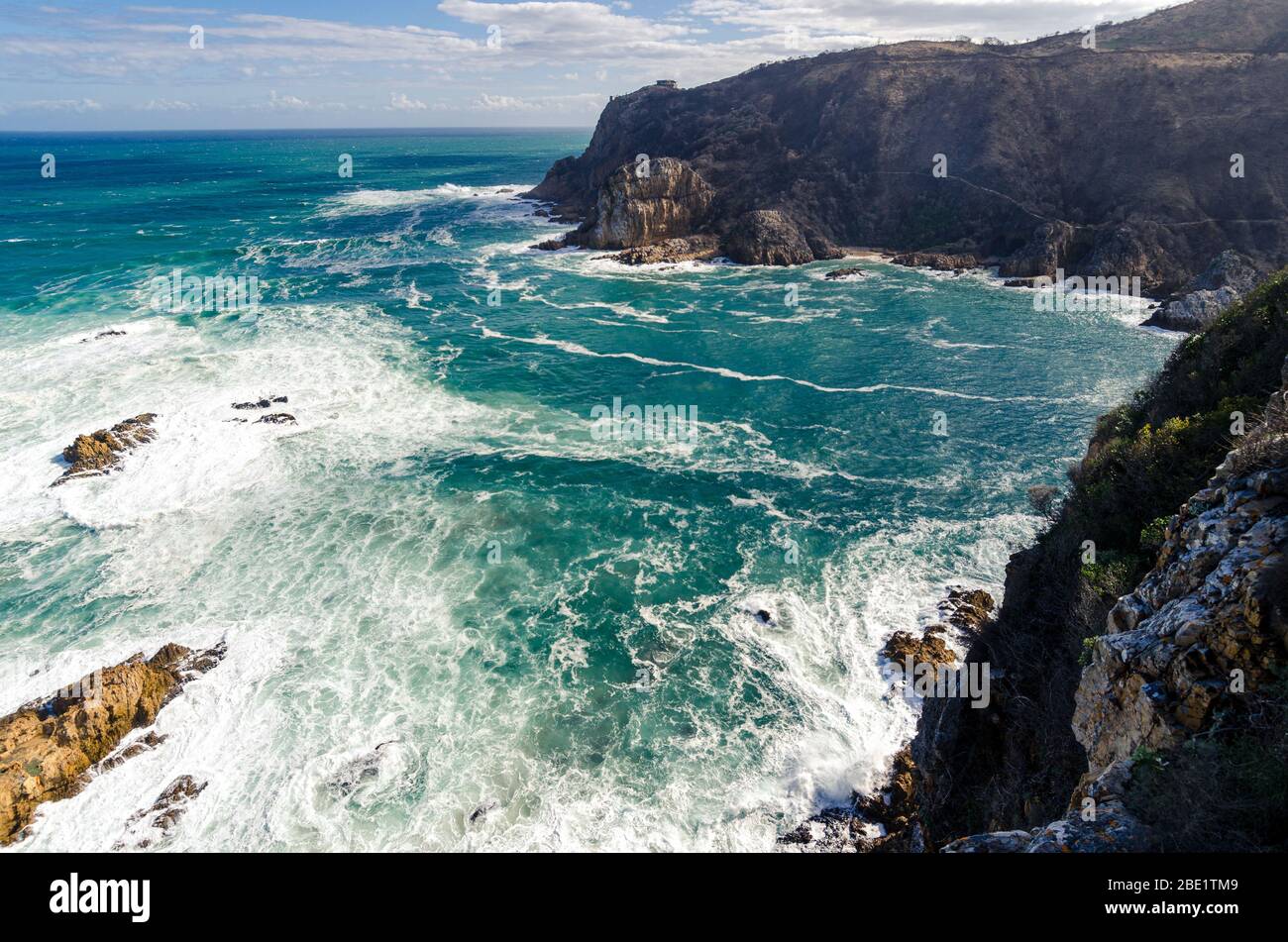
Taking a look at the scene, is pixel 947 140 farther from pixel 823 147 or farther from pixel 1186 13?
pixel 1186 13

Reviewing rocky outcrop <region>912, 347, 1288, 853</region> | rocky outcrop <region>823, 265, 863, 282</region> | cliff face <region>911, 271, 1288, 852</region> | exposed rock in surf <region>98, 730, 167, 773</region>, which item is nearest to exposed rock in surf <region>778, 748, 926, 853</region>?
cliff face <region>911, 271, 1288, 852</region>

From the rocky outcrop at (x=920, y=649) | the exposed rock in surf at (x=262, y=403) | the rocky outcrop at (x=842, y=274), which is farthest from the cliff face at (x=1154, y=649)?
the rocky outcrop at (x=842, y=274)

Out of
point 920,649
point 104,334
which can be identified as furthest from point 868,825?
point 104,334

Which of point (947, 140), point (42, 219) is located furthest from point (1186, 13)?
point (42, 219)

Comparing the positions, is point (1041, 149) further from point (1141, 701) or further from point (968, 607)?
point (1141, 701)

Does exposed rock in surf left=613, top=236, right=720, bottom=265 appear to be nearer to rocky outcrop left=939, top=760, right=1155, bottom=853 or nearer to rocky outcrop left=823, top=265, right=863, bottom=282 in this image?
rocky outcrop left=823, top=265, right=863, bottom=282

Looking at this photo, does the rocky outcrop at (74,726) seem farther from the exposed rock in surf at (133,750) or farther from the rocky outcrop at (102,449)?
the rocky outcrop at (102,449)
